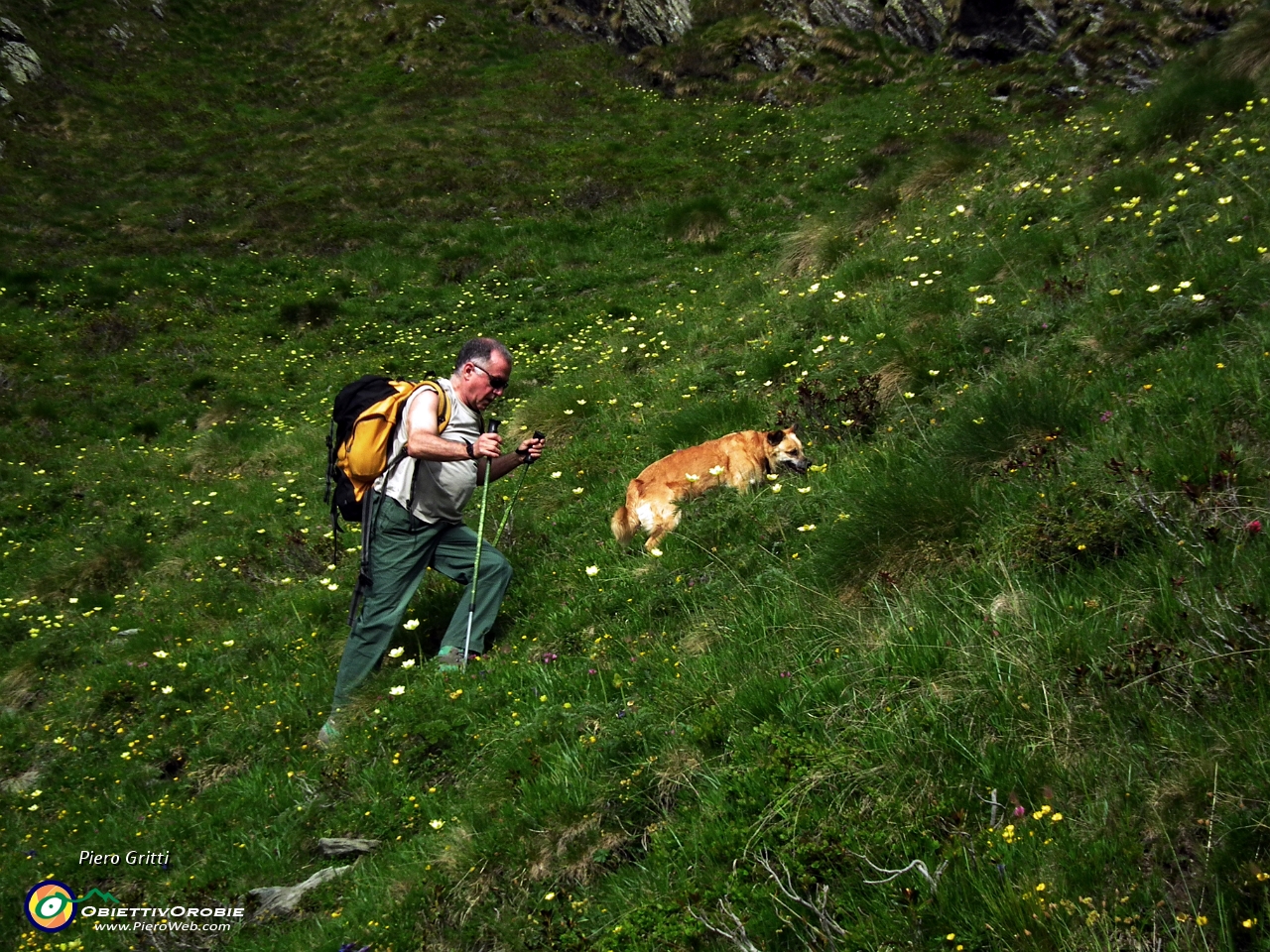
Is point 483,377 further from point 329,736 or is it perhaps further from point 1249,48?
point 1249,48

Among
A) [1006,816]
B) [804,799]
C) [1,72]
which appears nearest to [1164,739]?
[1006,816]

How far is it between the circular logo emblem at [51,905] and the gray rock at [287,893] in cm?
135

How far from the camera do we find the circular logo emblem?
4785 millimetres

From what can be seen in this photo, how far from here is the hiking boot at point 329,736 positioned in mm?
5496

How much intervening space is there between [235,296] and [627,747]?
59.5 ft

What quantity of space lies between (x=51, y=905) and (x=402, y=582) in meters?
2.82

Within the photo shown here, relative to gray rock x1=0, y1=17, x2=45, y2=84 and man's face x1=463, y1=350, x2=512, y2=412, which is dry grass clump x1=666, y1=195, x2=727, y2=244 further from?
gray rock x1=0, y1=17, x2=45, y2=84

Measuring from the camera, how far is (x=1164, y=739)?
266cm

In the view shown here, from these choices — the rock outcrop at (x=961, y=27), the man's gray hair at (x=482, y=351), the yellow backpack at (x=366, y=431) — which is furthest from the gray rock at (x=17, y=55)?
the man's gray hair at (x=482, y=351)

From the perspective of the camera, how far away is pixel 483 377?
5.78 m

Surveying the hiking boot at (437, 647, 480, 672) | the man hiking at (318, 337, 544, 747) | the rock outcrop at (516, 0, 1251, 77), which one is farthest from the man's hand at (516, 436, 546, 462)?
the rock outcrop at (516, 0, 1251, 77)

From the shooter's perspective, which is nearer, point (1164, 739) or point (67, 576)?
point (1164, 739)

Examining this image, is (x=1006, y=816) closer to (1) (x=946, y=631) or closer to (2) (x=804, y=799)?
(2) (x=804, y=799)

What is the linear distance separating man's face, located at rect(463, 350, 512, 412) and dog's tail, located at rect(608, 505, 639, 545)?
1629 mm
